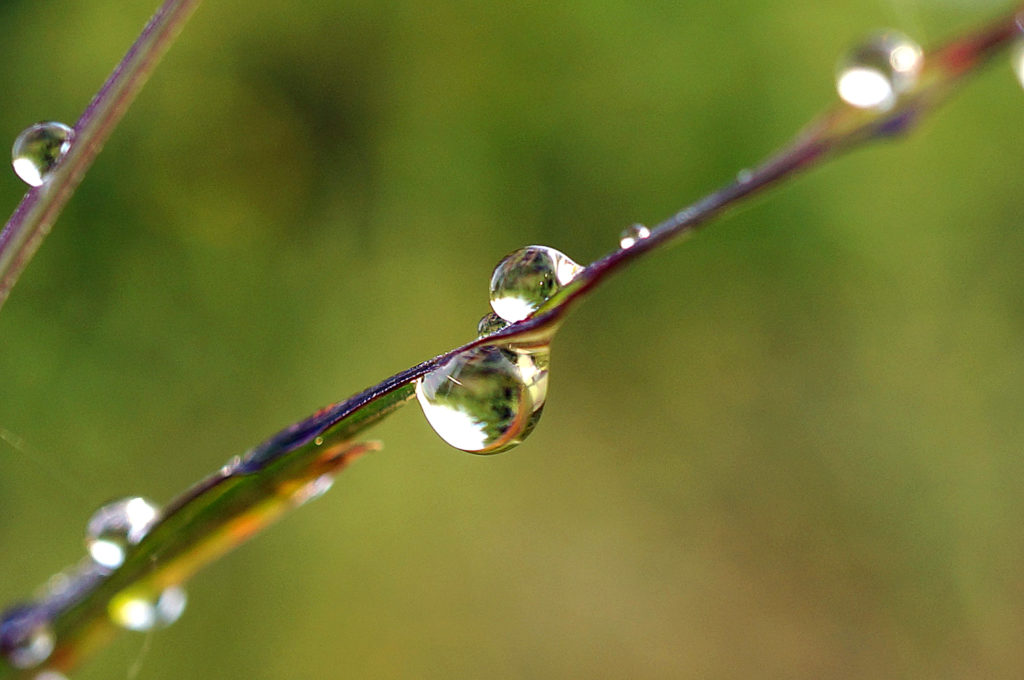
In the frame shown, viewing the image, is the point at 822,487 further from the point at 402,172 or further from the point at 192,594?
Answer: the point at 192,594

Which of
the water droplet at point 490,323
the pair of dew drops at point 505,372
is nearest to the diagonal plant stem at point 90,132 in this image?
the pair of dew drops at point 505,372

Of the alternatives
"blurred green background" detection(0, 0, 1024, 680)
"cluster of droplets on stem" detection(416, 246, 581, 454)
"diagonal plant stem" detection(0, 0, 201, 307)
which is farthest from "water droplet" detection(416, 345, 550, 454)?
"blurred green background" detection(0, 0, 1024, 680)

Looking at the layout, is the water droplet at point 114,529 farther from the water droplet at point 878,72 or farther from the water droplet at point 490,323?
the water droplet at point 878,72

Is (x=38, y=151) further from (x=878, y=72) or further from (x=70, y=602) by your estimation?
(x=878, y=72)

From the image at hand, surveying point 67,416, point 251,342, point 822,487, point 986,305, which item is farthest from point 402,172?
point 986,305

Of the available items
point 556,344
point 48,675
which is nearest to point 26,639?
point 48,675

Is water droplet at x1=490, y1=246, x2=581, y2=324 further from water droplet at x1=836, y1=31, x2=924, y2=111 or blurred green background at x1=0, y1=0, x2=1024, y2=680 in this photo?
blurred green background at x1=0, y1=0, x2=1024, y2=680
